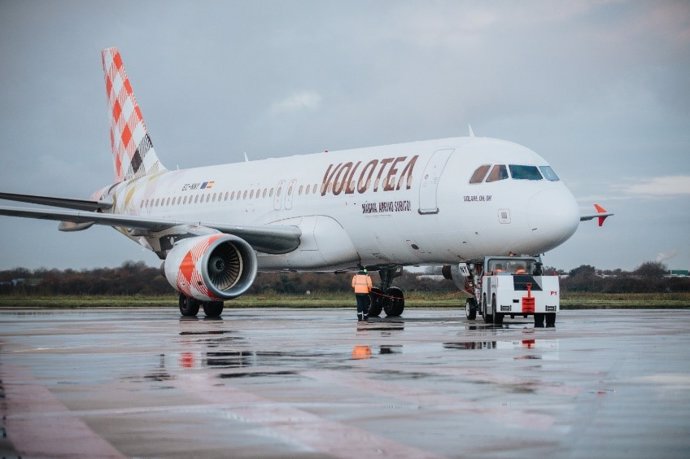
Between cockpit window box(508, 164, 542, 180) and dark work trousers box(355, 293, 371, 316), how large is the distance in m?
4.52

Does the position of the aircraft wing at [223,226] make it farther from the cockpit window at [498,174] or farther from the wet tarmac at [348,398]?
the wet tarmac at [348,398]

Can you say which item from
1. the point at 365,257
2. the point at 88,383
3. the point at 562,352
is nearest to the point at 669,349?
the point at 562,352

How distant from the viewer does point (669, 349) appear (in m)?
14.3

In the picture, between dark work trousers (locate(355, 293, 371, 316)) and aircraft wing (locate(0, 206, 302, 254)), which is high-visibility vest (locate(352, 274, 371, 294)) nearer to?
dark work trousers (locate(355, 293, 371, 316))

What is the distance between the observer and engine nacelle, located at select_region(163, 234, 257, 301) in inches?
1068

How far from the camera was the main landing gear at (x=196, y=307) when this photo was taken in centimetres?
2945

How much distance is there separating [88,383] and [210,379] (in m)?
1.14

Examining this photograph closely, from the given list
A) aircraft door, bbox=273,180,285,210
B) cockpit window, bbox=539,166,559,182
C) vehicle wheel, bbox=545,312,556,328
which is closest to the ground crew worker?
cockpit window, bbox=539,166,559,182

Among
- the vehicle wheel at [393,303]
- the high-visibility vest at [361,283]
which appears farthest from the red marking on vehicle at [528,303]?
the vehicle wheel at [393,303]

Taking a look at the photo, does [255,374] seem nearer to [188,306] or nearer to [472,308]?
[472,308]

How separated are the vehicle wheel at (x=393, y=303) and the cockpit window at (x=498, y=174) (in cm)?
589

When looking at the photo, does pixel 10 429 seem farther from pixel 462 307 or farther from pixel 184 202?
pixel 462 307

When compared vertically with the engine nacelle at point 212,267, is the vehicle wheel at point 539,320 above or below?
below

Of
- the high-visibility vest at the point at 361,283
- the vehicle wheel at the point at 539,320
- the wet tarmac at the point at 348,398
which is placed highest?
the high-visibility vest at the point at 361,283
